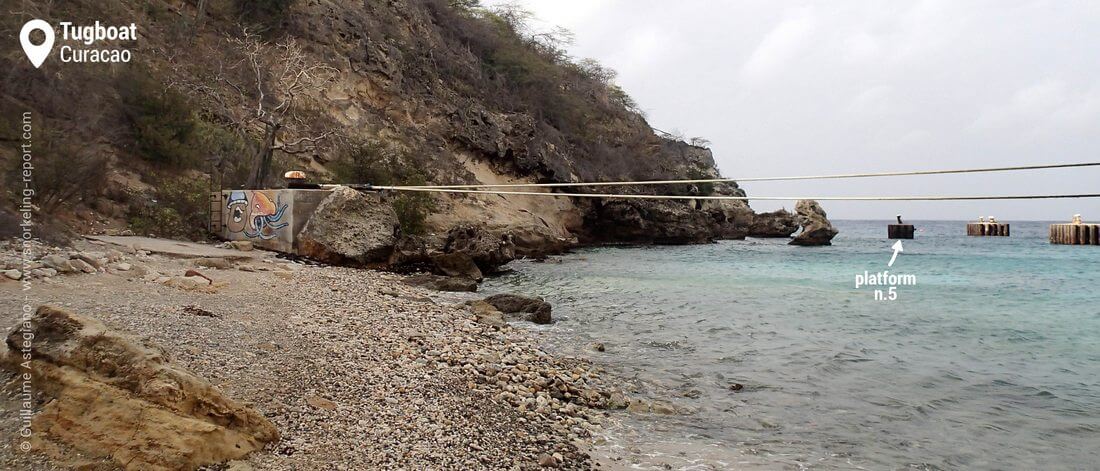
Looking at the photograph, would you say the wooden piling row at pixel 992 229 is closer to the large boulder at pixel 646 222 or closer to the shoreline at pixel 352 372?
the large boulder at pixel 646 222

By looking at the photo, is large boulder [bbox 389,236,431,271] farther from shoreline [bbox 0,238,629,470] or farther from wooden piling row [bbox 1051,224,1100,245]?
wooden piling row [bbox 1051,224,1100,245]

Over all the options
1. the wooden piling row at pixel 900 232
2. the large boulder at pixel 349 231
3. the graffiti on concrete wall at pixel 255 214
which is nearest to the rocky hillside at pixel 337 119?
the graffiti on concrete wall at pixel 255 214

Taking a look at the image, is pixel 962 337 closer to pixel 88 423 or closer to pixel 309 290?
pixel 309 290

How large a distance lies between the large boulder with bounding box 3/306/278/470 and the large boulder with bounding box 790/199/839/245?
4204 centimetres

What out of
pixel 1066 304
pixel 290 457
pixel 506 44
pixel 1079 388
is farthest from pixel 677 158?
pixel 290 457

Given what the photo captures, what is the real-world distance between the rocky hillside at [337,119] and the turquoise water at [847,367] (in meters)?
7.91

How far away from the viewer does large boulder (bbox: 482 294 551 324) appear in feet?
33.4

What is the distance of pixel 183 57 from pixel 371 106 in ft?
22.9

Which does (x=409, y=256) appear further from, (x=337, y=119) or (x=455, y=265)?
(x=337, y=119)

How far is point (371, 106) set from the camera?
2441 cm

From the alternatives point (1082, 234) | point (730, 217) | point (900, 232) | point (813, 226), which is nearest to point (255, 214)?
point (813, 226)

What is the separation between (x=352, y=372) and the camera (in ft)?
16.5

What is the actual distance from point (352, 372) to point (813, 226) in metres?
42.0

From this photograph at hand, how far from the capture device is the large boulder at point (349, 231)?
42.3 ft
